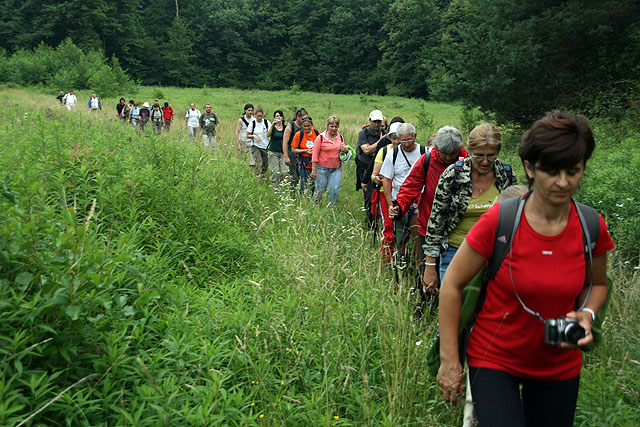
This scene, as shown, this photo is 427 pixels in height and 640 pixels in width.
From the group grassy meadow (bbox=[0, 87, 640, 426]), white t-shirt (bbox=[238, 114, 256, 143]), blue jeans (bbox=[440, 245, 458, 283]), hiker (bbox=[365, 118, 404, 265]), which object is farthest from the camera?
white t-shirt (bbox=[238, 114, 256, 143])

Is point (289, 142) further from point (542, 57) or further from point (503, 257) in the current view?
point (542, 57)

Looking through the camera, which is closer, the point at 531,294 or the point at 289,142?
the point at 531,294

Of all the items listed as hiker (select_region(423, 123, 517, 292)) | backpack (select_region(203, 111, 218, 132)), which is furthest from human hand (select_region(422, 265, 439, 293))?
backpack (select_region(203, 111, 218, 132))

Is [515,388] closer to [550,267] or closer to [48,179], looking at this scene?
[550,267]

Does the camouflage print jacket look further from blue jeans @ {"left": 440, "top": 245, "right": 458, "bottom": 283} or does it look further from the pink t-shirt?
the pink t-shirt

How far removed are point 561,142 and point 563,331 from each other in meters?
0.77

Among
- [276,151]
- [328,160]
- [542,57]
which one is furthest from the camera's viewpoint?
[542,57]

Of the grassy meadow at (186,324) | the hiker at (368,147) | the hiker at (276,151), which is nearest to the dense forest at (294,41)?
the hiker at (276,151)

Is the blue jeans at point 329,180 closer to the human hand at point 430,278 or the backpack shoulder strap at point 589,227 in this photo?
the human hand at point 430,278

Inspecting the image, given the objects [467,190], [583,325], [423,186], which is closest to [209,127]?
[423,186]

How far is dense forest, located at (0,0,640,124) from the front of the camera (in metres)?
16.8

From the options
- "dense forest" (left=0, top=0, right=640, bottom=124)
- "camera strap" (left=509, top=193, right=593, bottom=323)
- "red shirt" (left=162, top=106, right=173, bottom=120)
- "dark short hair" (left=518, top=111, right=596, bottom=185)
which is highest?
"dense forest" (left=0, top=0, right=640, bottom=124)

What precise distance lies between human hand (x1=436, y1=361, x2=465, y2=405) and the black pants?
68 mm

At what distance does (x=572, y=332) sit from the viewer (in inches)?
78.7
